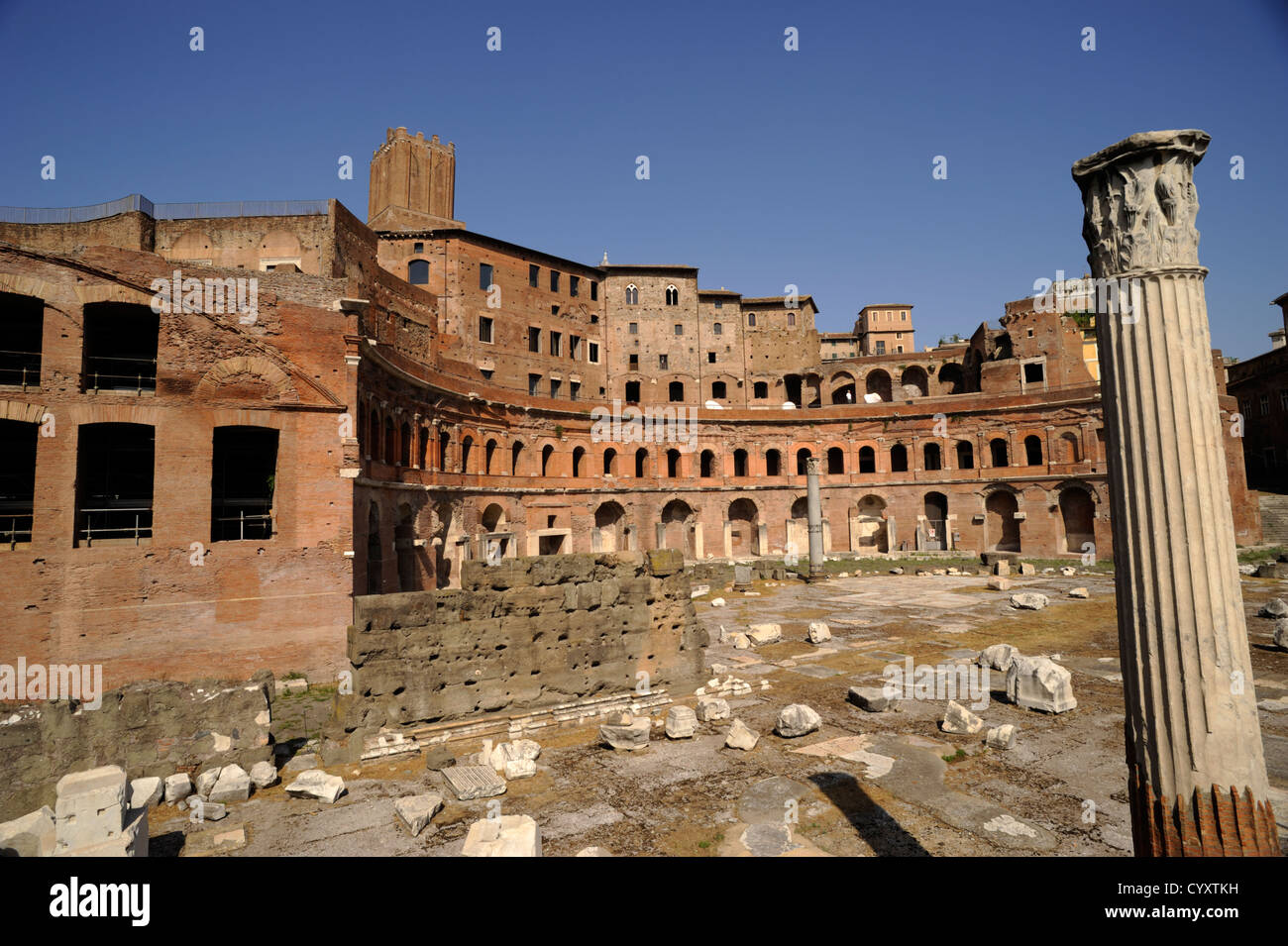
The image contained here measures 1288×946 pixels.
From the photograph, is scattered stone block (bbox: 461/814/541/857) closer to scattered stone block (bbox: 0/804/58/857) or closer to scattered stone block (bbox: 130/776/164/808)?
scattered stone block (bbox: 0/804/58/857)

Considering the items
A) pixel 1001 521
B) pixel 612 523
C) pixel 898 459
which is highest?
pixel 898 459

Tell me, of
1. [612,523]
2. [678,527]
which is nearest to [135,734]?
[612,523]

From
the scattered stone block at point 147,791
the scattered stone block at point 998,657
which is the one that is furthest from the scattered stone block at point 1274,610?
the scattered stone block at point 147,791

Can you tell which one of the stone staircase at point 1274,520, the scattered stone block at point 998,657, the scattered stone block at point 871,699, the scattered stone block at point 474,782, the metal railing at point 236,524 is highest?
the metal railing at point 236,524

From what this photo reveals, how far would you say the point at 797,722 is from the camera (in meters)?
9.57

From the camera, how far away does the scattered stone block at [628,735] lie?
367 inches

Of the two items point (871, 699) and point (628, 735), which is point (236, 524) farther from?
point (871, 699)

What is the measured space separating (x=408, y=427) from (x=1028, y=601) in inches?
832

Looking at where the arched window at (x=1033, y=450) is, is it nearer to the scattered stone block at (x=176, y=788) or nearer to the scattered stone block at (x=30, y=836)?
the scattered stone block at (x=176, y=788)

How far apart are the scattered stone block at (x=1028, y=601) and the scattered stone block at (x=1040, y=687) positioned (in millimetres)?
9806

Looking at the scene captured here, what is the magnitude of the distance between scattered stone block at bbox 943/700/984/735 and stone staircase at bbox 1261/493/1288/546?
1403 inches
